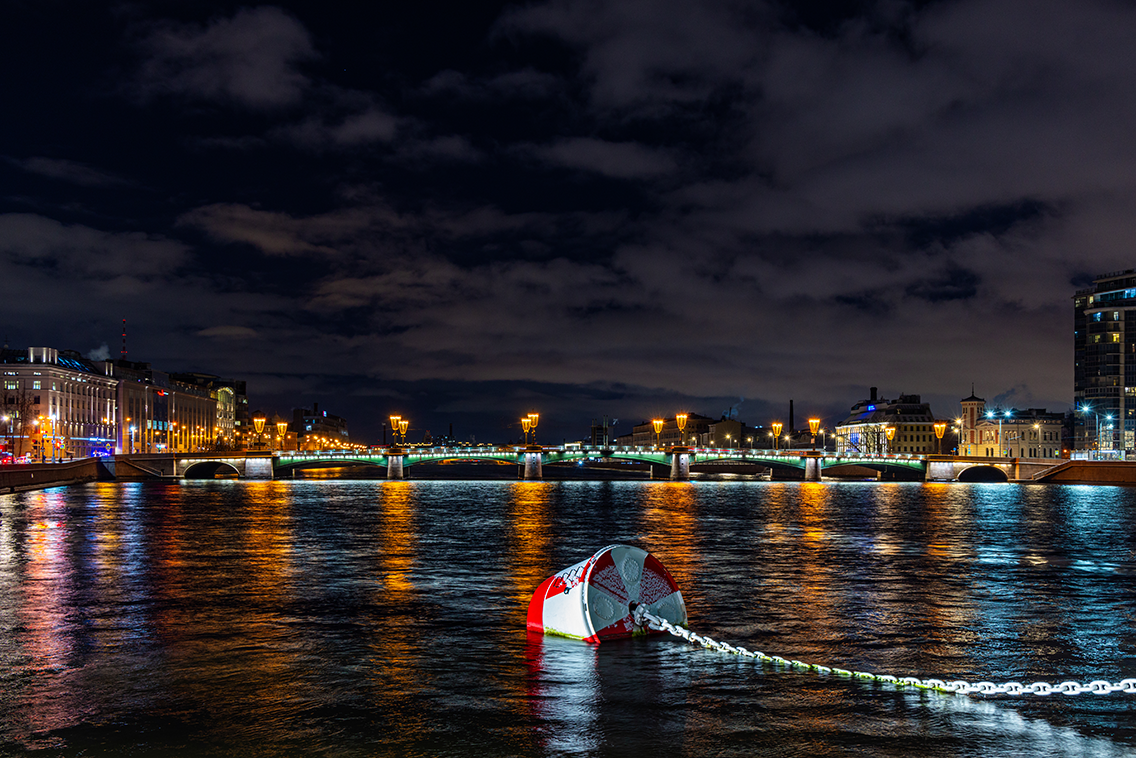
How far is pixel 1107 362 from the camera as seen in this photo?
18425 centimetres

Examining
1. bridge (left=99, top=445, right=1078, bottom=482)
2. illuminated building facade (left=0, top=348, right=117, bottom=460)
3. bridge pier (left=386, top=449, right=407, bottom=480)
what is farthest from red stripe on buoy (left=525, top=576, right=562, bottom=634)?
illuminated building facade (left=0, top=348, right=117, bottom=460)

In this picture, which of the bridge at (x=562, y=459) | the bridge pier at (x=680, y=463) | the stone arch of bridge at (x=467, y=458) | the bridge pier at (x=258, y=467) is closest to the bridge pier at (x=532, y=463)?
the bridge at (x=562, y=459)

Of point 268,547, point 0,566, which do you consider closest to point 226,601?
point 0,566

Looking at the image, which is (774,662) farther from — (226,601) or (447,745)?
(226,601)

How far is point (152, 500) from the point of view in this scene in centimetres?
7188

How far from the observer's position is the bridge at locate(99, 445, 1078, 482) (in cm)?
11869

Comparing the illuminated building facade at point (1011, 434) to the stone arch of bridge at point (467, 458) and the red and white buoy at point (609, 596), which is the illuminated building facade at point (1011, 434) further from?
the red and white buoy at point (609, 596)

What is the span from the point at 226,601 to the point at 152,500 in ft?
186

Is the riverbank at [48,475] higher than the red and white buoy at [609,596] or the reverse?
the reverse

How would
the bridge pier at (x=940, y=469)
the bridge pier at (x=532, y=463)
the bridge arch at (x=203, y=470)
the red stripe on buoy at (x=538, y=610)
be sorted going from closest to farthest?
the red stripe on buoy at (x=538, y=610) < the bridge pier at (x=940, y=469) < the bridge arch at (x=203, y=470) < the bridge pier at (x=532, y=463)

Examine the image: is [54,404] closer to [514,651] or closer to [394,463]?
[394,463]

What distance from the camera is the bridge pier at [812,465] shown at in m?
128

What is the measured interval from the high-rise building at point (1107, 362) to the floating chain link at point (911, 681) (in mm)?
189107

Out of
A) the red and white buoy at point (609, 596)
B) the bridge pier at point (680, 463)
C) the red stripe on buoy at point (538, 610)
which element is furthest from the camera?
the bridge pier at point (680, 463)
